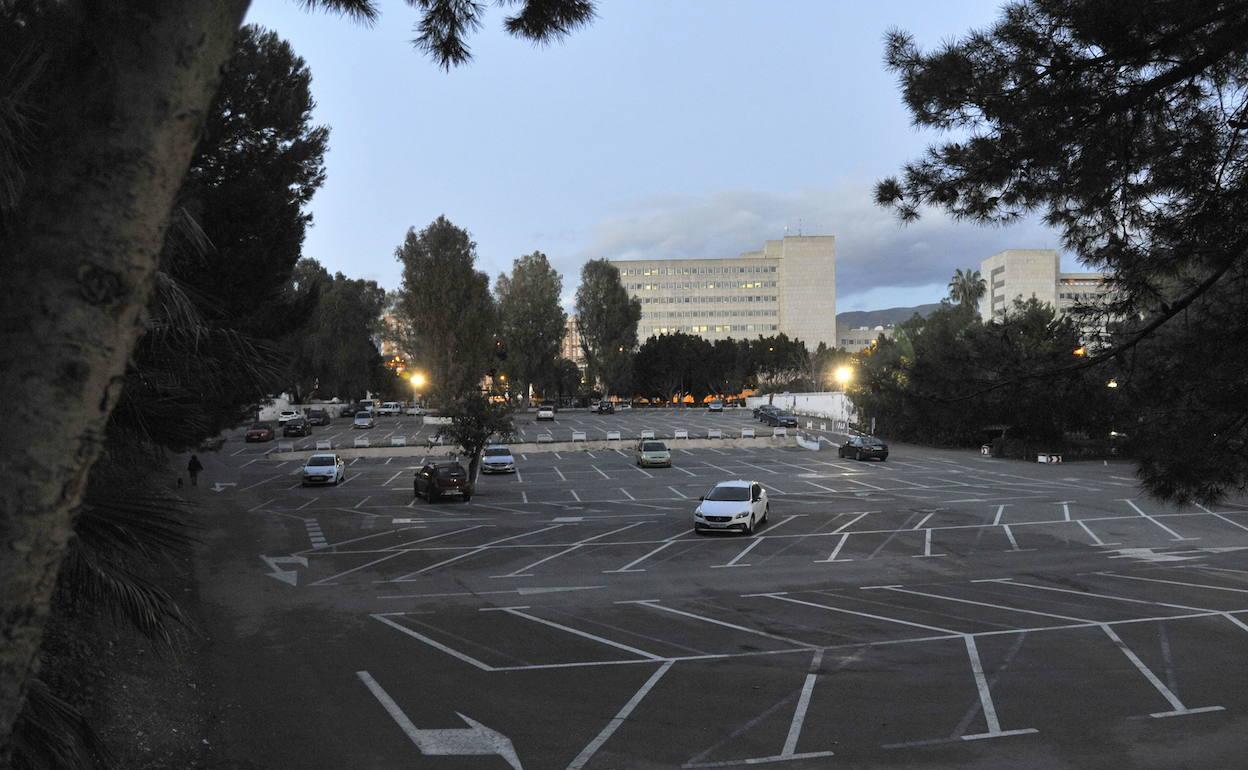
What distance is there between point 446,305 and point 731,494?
46802mm

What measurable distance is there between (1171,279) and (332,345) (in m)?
79.9

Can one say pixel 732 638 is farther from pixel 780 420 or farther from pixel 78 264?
pixel 780 420

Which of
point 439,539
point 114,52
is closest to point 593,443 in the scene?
point 439,539

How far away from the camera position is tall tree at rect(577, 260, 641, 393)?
96750mm

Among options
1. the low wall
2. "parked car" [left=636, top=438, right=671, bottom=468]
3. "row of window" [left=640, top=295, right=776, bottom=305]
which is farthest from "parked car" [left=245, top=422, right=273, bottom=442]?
"row of window" [left=640, top=295, right=776, bottom=305]

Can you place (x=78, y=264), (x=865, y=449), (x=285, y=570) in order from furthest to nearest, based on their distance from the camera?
(x=865, y=449), (x=285, y=570), (x=78, y=264)

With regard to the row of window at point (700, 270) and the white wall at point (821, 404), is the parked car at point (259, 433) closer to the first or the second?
the white wall at point (821, 404)

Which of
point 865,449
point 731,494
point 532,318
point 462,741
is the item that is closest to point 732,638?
point 462,741

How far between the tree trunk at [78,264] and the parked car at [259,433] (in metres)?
53.7

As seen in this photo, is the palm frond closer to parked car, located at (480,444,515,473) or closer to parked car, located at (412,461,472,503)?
parked car, located at (412,461,472,503)

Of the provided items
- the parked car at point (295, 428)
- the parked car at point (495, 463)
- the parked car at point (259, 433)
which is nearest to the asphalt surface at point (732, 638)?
the parked car at point (495, 463)

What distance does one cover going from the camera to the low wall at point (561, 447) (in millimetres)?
44938

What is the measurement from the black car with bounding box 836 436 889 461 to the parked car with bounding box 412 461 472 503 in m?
22.0

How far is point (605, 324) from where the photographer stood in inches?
3829
